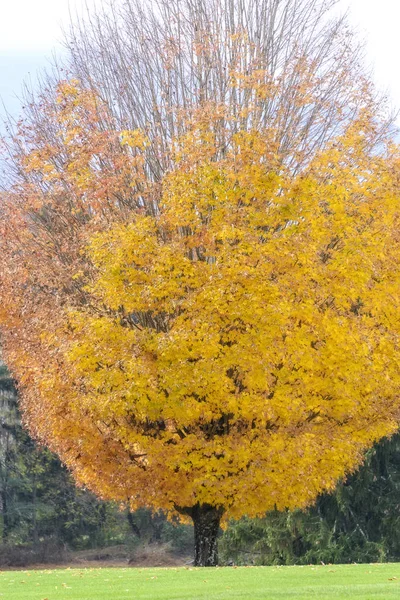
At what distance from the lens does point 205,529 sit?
20.7 m

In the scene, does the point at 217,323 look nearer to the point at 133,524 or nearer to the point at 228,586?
the point at 228,586

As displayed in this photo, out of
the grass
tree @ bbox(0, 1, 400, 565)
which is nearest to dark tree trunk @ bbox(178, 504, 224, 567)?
tree @ bbox(0, 1, 400, 565)

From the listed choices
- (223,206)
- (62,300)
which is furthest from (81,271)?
(223,206)

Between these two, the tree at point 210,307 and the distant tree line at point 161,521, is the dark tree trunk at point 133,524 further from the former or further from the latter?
the tree at point 210,307

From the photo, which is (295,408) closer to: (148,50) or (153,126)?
(153,126)

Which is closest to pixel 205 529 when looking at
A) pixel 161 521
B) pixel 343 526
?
pixel 343 526

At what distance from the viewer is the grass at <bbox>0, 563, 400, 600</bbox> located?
1198 cm

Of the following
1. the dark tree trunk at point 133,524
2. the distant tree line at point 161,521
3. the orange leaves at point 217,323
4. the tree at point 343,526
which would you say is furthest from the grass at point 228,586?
the dark tree trunk at point 133,524

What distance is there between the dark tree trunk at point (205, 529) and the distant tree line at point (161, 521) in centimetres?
776

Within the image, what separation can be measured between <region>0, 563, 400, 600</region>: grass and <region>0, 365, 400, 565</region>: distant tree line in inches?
470

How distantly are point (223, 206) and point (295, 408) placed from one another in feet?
14.6

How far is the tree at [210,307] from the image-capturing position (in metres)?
17.5

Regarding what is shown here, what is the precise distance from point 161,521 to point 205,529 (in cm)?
2701

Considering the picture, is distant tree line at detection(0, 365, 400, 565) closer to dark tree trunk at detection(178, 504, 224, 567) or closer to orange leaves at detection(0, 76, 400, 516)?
dark tree trunk at detection(178, 504, 224, 567)
